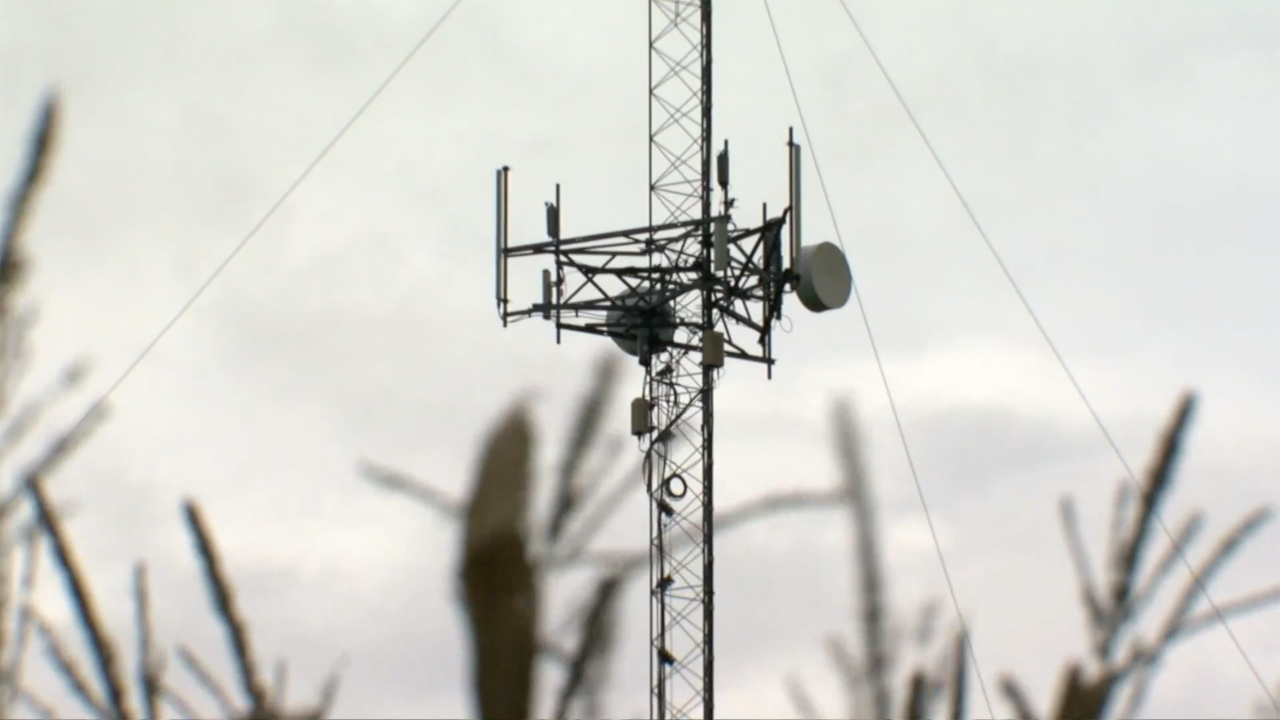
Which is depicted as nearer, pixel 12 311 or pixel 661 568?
pixel 12 311

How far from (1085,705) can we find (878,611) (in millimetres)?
318

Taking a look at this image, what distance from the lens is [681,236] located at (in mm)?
21578

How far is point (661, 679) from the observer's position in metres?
21.0

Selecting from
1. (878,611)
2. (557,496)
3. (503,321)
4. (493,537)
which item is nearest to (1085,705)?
(878,611)

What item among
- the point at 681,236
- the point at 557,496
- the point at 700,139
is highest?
the point at 700,139

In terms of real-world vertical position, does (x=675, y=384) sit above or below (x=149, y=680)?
above

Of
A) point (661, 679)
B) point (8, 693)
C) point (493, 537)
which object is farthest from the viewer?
point (661, 679)

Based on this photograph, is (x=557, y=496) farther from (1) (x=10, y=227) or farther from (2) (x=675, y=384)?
(2) (x=675, y=384)

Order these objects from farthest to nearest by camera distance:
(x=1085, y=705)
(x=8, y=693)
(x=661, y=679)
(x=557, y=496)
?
(x=661, y=679) → (x=8, y=693) → (x=1085, y=705) → (x=557, y=496)

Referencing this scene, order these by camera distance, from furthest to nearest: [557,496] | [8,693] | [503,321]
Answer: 1. [503,321]
2. [8,693]
3. [557,496]

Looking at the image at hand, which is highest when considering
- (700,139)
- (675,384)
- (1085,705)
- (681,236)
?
(700,139)

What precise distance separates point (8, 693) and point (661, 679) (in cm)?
1944

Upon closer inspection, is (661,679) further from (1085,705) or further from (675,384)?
(1085,705)

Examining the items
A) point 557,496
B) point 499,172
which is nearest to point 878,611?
point 557,496
